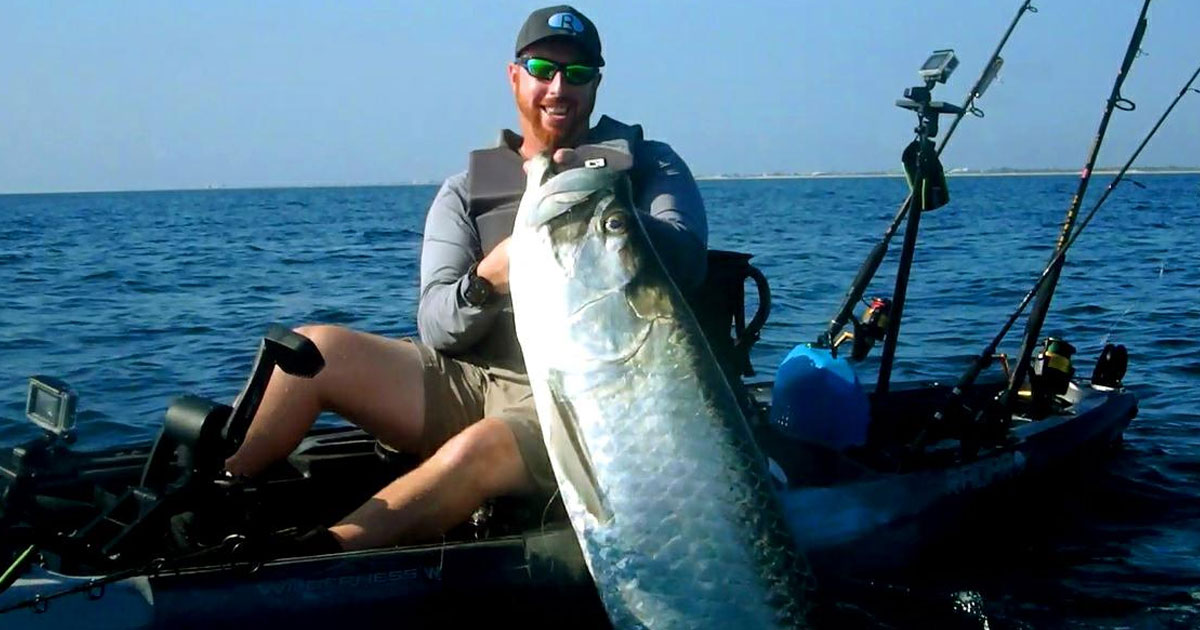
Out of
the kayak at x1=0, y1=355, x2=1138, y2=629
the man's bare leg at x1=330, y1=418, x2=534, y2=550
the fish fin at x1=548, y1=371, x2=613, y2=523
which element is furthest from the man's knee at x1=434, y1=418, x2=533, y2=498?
the fish fin at x1=548, y1=371, x2=613, y2=523

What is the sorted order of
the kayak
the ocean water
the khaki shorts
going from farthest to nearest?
the ocean water → the khaki shorts → the kayak

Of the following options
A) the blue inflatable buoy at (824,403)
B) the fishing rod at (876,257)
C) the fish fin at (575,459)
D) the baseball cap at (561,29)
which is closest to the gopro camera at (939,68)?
the fishing rod at (876,257)

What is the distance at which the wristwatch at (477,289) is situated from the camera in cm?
389

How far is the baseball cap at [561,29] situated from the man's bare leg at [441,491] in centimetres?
143

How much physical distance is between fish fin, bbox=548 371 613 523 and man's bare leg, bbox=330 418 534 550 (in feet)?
2.40

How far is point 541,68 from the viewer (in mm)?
4367

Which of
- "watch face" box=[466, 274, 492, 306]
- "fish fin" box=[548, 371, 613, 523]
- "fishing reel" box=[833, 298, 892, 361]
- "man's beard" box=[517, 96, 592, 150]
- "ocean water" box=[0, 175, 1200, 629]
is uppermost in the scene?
"man's beard" box=[517, 96, 592, 150]

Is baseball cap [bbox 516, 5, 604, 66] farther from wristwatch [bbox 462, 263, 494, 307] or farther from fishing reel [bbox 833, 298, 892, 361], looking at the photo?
fishing reel [bbox 833, 298, 892, 361]

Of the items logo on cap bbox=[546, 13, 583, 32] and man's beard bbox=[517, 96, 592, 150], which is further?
man's beard bbox=[517, 96, 592, 150]

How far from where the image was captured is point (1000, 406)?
568 centimetres

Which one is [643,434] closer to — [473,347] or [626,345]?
[626,345]

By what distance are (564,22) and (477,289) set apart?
42.8 inches

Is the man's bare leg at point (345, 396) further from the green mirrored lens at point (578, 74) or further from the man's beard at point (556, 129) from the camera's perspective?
the green mirrored lens at point (578, 74)

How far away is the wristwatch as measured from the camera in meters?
3.89
